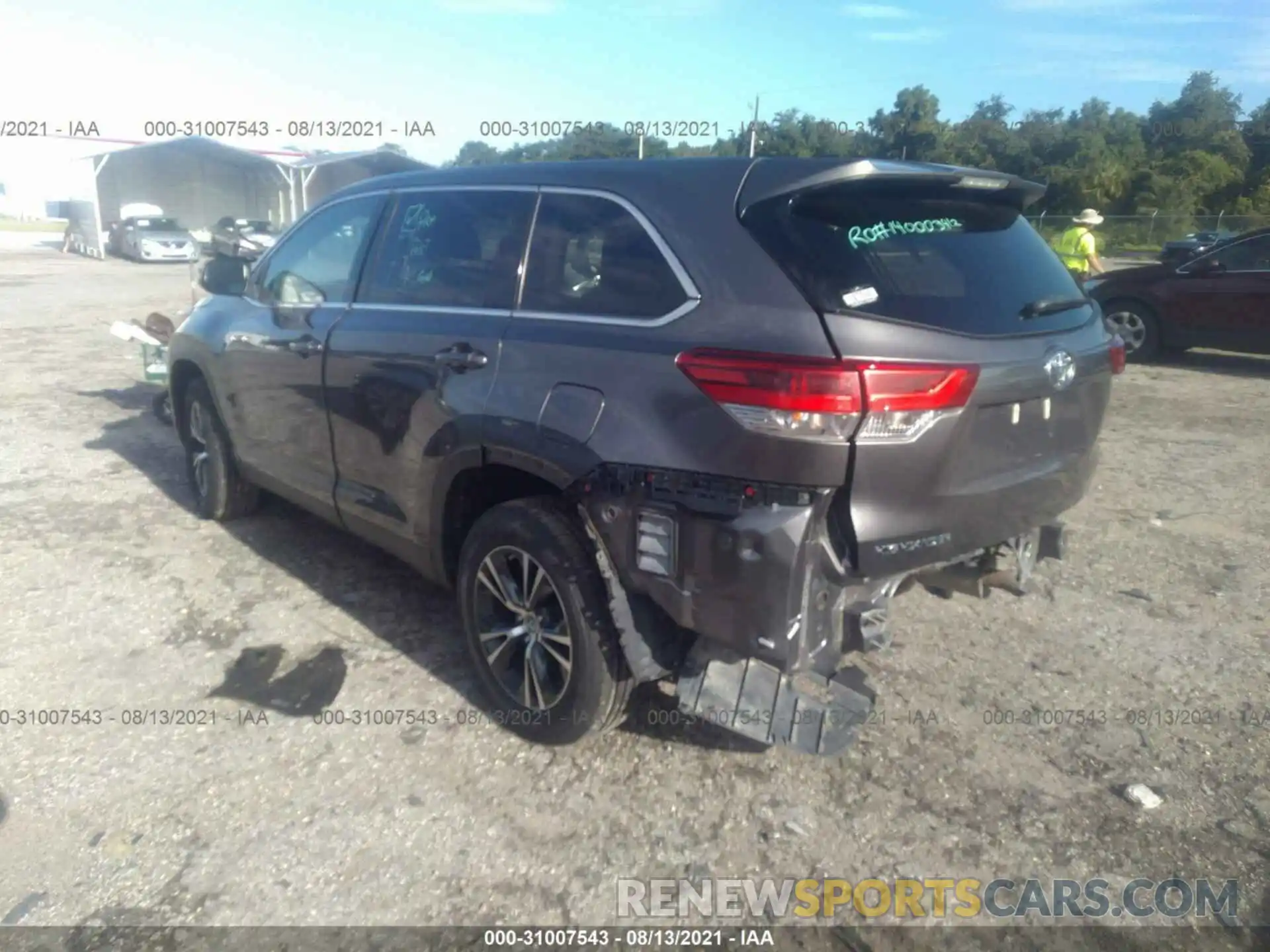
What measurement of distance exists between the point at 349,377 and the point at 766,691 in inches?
84.7

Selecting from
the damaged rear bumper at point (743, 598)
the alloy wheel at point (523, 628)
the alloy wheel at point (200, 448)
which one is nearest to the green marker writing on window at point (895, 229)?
the damaged rear bumper at point (743, 598)

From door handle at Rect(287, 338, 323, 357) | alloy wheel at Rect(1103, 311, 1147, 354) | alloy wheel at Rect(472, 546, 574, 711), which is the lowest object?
alloy wheel at Rect(472, 546, 574, 711)

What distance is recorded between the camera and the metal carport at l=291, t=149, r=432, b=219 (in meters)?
32.8

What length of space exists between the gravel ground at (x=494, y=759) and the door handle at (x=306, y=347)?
1181mm

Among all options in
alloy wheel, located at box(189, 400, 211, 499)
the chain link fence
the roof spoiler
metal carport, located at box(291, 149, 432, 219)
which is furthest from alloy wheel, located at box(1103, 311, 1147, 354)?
the chain link fence

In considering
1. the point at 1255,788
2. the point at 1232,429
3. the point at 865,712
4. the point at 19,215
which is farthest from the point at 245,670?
the point at 19,215

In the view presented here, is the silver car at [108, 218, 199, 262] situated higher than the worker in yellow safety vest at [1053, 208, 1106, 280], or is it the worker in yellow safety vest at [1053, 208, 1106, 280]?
A: the worker in yellow safety vest at [1053, 208, 1106, 280]

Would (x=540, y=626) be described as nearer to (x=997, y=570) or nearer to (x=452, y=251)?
(x=452, y=251)

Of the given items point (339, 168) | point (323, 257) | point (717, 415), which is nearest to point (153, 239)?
point (339, 168)

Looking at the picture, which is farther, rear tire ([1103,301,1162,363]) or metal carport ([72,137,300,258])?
metal carport ([72,137,300,258])

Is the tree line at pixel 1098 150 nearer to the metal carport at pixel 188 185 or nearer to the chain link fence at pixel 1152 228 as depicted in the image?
the chain link fence at pixel 1152 228

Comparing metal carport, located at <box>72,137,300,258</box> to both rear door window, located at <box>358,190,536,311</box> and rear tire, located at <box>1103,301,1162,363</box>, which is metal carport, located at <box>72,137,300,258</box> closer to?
rear tire, located at <box>1103,301,1162,363</box>

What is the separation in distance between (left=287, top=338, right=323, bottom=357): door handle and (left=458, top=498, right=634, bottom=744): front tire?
1.25 meters

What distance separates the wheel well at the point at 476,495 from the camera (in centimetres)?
340
